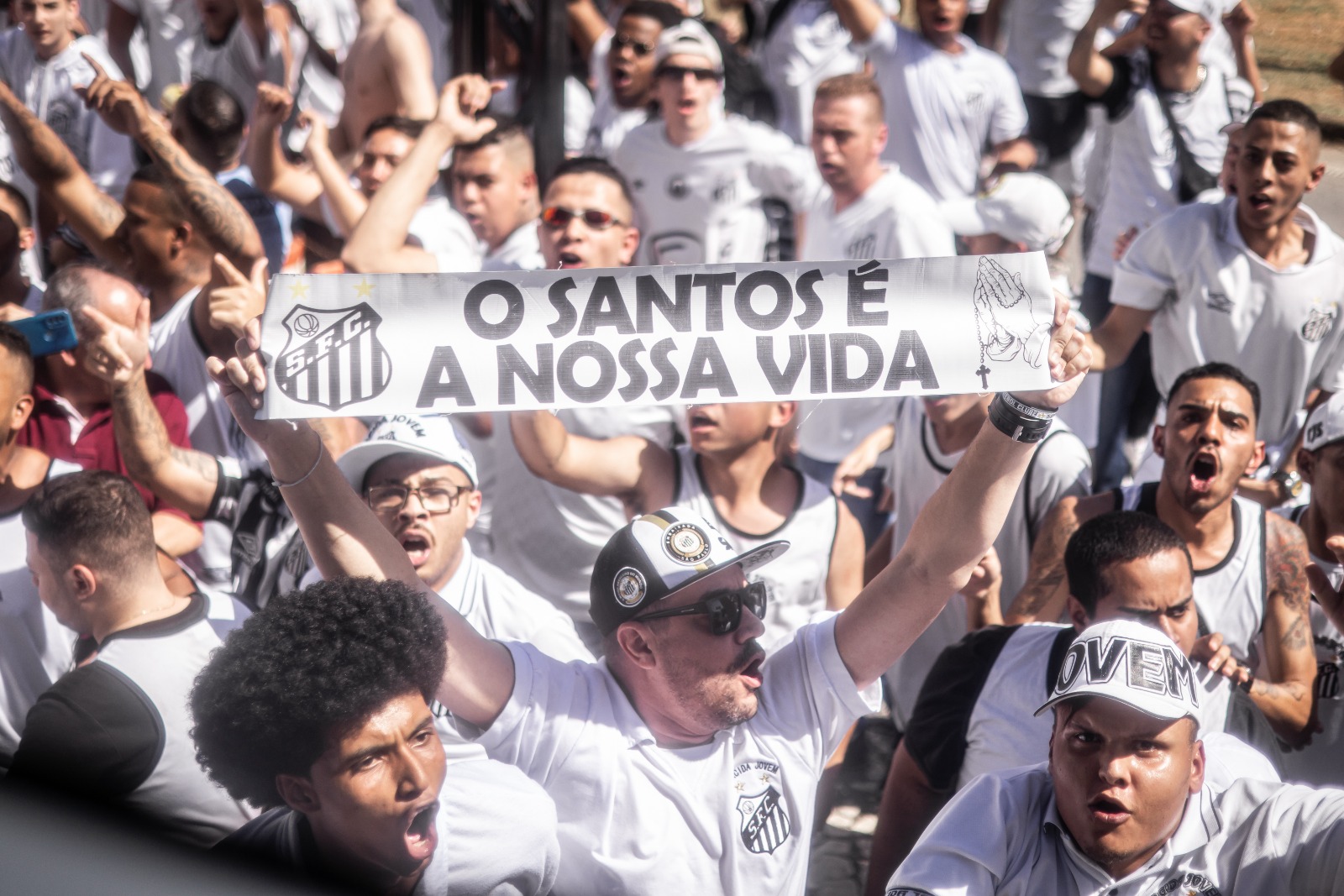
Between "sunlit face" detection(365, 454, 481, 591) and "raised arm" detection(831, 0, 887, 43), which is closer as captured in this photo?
"sunlit face" detection(365, 454, 481, 591)

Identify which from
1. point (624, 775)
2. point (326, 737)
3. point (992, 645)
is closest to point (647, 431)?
point (992, 645)

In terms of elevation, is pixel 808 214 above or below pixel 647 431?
above

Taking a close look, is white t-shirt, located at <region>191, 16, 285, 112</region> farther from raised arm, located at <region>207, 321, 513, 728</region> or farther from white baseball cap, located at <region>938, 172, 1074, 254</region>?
raised arm, located at <region>207, 321, 513, 728</region>

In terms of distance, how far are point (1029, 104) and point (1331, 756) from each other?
→ 5.52m

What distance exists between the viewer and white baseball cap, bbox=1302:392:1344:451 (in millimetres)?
3920

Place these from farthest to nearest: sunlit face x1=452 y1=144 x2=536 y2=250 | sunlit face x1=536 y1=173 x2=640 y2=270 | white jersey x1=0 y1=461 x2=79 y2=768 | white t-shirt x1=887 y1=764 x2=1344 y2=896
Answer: sunlit face x1=452 y1=144 x2=536 y2=250, sunlit face x1=536 y1=173 x2=640 y2=270, white jersey x1=0 y1=461 x2=79 y2=768, white t-shirt x1=887 y1=764 x2=1344 y2=896

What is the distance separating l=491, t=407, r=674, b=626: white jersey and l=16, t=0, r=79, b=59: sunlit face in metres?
4.34

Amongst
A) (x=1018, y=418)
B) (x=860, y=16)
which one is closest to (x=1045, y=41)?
(x=860, y=16)

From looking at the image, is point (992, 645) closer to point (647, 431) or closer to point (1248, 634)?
point (1248, 634)

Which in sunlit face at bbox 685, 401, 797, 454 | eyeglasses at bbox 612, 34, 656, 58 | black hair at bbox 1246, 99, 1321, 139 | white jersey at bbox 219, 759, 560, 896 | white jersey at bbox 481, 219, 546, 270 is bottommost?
white jersey at bbox 219, 759, 560, 896

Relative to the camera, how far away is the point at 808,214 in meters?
6.06

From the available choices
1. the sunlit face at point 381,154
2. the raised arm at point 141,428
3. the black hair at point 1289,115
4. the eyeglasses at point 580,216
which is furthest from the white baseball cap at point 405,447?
the black hair at point 1289,115

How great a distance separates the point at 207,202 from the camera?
4531mm

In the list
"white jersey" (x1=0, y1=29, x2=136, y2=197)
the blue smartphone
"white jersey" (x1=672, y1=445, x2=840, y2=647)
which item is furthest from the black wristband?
"white jersey" (x1=0, y1=29, x2=136, y2=197)
